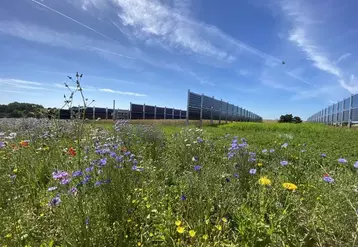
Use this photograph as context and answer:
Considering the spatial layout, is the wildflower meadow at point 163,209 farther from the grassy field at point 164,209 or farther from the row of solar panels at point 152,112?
the row of solar panels at point 152,112

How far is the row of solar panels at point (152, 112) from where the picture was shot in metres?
20.9

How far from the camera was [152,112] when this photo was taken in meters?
22.6

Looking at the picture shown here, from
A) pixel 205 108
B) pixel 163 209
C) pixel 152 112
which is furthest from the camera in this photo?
pixel 152 112

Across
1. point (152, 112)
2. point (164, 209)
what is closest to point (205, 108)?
point (152, 112)

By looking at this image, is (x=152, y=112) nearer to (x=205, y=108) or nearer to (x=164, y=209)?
(x=205, y=108)

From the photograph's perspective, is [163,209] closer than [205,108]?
Yes

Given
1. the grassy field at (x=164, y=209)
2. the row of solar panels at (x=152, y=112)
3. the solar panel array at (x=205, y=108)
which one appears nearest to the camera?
the grassy field at (x=164, y=209)

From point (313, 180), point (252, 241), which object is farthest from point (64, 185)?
point (313, 180)

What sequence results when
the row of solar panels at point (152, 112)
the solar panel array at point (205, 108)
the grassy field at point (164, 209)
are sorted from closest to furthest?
the grassy field at point (164, 209)
the solar panel array at point (205, 108)
the row of solar panels at point (152, 112)

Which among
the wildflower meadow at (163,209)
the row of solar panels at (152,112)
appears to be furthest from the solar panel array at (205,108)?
the wildflower meadow at (163,209)

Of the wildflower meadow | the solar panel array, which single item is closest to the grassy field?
the wildflower meadow

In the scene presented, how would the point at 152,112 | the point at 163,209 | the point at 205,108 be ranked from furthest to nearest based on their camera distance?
1. the point at 152,112
2. the point at 205,108
3. the point at 163,209

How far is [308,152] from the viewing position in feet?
12.5

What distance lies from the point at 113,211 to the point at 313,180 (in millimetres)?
2177
